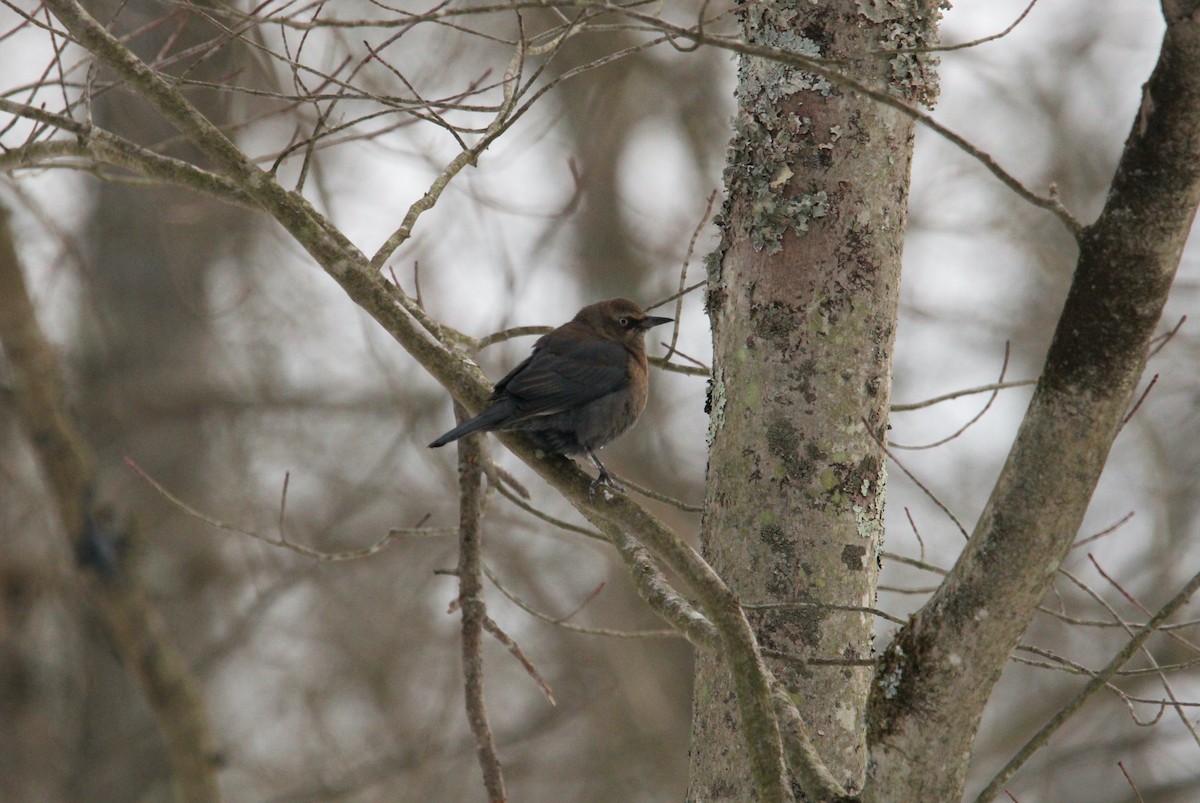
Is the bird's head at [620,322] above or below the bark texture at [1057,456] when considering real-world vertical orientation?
above

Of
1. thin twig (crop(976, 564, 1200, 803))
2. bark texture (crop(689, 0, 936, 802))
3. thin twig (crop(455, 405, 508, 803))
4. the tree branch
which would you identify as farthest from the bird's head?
thin twig (crop(976, 564, 1200, 803))

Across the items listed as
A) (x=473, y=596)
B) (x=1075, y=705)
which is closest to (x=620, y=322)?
(x=473, y=596)

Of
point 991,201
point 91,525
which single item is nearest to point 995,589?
point 91,525

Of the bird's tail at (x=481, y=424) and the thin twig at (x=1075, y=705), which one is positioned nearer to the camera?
the thin twig at (x=1075, y=705)

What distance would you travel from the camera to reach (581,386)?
4391 mm

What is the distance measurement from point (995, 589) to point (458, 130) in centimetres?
193

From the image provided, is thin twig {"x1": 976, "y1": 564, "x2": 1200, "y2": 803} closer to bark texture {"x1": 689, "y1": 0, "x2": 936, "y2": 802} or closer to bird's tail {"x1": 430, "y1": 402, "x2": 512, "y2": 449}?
bark texture {"x1": 689, "y1": 0, "x2": 936, "y2": 802}

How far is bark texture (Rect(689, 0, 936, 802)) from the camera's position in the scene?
114 inches

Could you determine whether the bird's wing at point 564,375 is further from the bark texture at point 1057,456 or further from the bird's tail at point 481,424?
the bark texture at point 1057,456

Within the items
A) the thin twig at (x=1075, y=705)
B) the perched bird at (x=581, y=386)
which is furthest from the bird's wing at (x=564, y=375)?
the thin twig at (x=1075, y=705)

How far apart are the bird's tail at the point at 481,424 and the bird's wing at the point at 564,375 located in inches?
7.3

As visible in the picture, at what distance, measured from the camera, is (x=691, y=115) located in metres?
10.6

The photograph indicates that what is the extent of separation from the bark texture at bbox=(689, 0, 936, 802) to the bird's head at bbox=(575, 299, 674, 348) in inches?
64.4

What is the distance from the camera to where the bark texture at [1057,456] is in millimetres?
1919
